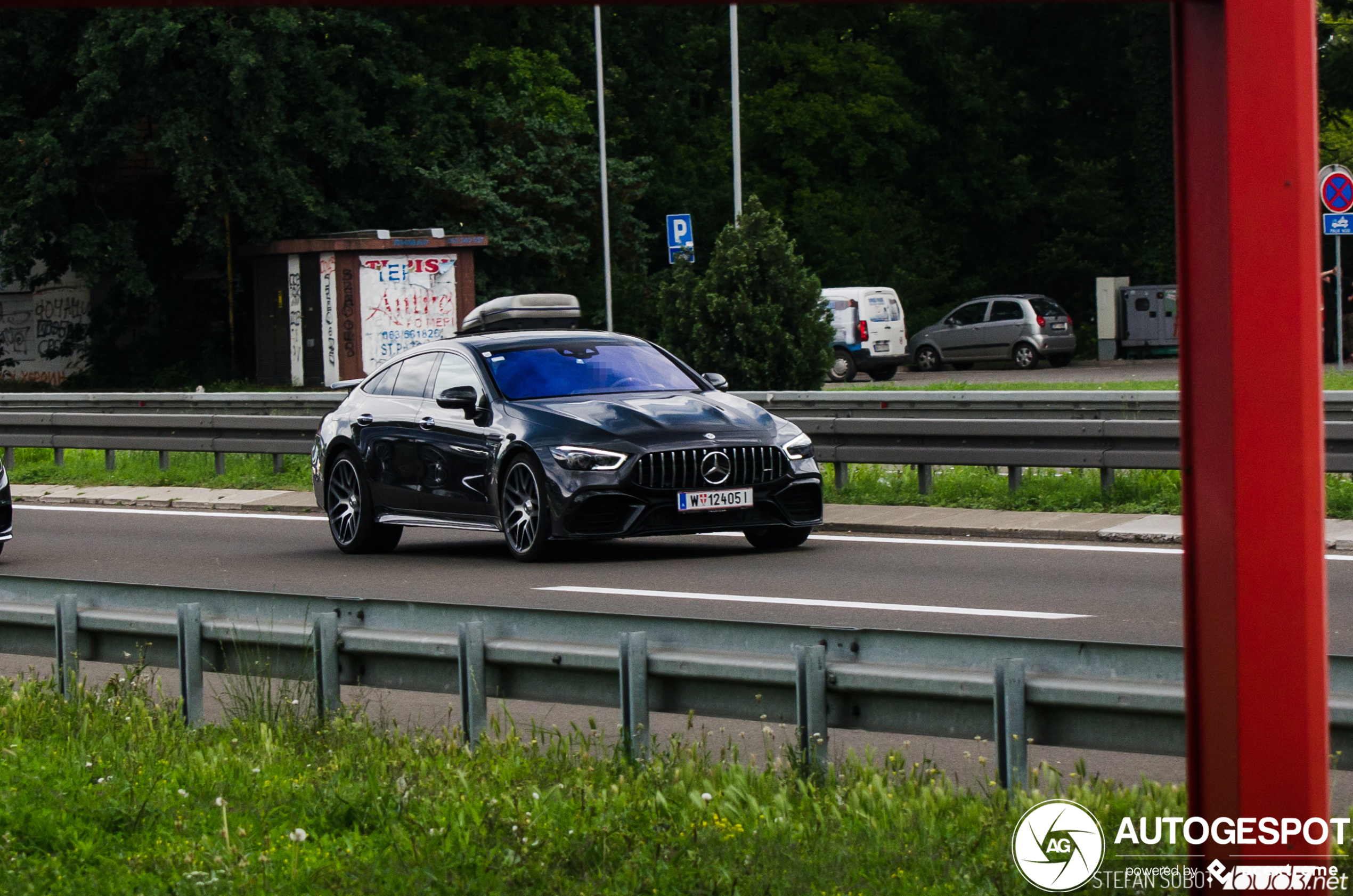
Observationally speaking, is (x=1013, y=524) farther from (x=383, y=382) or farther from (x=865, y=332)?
(x=865, y=332)

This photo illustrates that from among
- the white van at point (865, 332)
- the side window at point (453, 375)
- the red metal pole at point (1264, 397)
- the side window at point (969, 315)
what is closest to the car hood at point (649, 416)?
the side window at point (453, 375)

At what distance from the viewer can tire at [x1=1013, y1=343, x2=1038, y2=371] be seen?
4141 cm

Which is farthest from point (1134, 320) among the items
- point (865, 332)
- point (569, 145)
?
point (569, 145)

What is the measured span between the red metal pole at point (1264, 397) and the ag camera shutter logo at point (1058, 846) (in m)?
1.43

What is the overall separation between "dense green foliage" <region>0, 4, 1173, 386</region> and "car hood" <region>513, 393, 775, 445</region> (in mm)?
23967

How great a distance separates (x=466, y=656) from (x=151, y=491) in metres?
15.2

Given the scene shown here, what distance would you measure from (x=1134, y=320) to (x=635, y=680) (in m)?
39.3

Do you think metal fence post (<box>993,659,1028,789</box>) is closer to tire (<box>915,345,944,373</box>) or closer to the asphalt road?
the asphalt road

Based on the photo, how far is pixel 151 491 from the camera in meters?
20.1

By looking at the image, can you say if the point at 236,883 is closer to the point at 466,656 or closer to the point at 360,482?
the point at 466,656

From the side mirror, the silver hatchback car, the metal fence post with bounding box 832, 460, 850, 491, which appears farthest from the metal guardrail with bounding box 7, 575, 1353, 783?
the silver hatchback car

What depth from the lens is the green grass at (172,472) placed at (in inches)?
796

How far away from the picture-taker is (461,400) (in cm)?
1250

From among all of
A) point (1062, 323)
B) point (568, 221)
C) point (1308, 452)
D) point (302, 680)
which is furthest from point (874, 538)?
point (568, 221)
